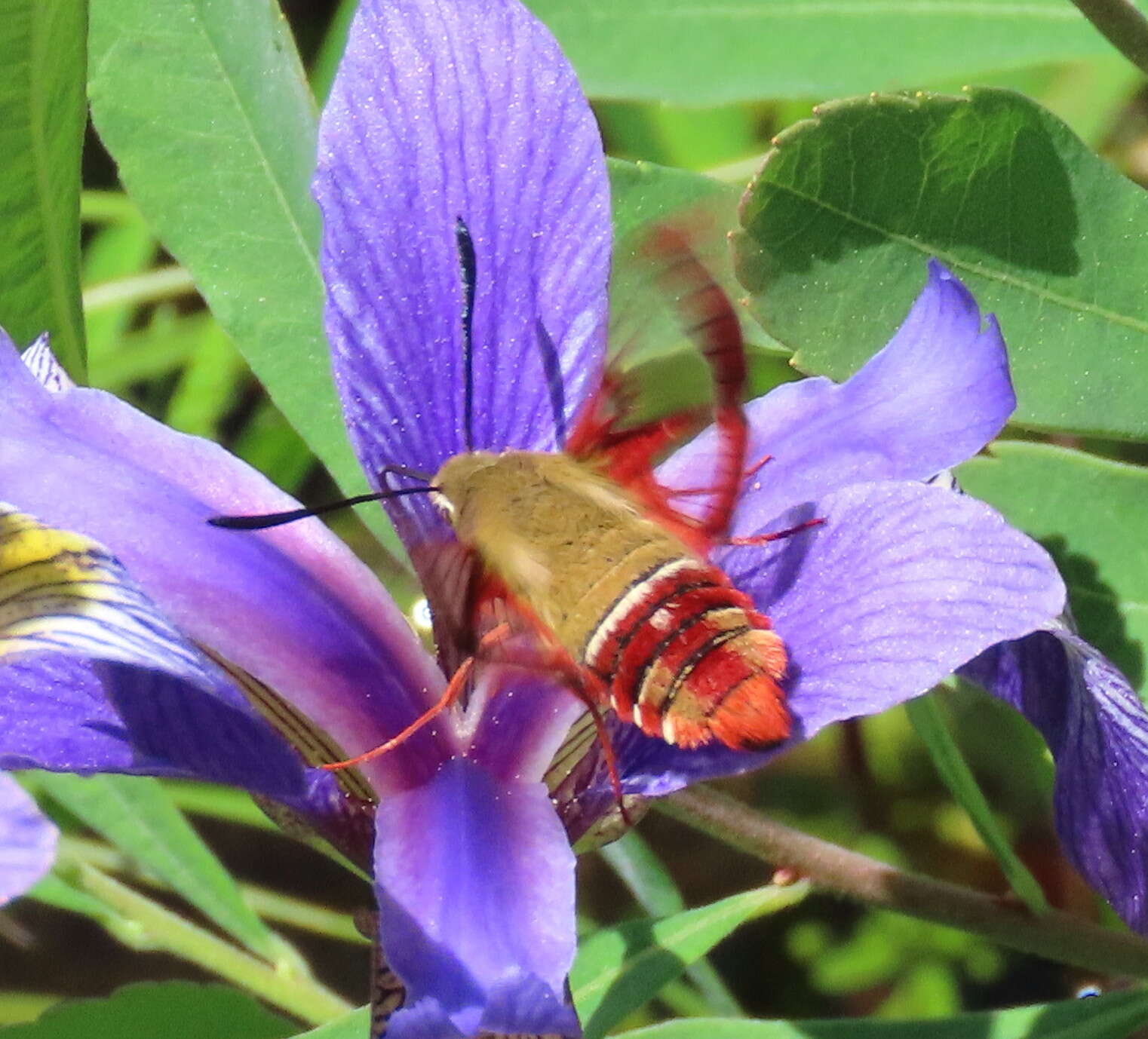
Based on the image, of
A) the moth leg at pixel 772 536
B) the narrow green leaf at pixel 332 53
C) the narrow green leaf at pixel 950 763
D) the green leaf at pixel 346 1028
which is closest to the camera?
the moth leg at pixel 772 536

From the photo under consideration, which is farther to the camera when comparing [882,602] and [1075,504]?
[1075,504]

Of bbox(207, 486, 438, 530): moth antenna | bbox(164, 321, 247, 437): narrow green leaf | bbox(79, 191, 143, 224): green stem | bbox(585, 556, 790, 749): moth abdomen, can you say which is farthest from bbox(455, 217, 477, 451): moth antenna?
bbox(79, 191, 143, 224): green stem

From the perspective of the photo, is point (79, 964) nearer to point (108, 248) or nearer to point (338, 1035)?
point (108, 248)

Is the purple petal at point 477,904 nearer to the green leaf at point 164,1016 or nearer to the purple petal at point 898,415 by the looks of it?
the purple petal at point 898,415

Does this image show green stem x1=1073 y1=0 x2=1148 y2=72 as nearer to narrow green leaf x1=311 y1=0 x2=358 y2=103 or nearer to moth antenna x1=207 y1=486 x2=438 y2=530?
moth antenna x1=207 y1=486 x2=438 y2=530

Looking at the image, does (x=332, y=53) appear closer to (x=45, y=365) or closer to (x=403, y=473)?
(x=45, y=365)

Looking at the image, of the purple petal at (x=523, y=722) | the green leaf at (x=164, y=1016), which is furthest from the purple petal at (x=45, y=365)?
the green leaf at (x=164, y=1016)

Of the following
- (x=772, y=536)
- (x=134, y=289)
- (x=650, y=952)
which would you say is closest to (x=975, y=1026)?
(x=650, y=952)

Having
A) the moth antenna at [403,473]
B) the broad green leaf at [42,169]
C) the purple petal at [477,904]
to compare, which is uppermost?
the broad green leaf at [42,169]
